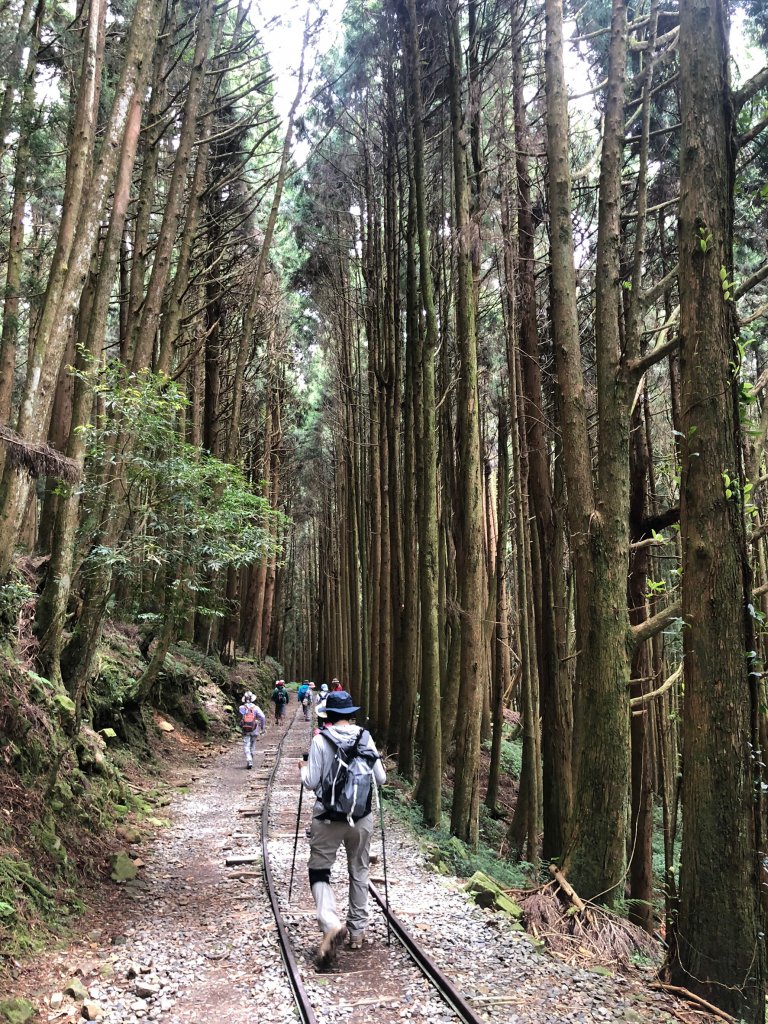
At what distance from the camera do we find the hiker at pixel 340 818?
5.08m

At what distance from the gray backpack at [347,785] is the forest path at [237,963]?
104 cm

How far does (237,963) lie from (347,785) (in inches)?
61.9

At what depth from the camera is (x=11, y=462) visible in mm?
6621

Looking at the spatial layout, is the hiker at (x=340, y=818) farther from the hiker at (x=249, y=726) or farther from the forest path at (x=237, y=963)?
the hiker at (x=249, y=726)

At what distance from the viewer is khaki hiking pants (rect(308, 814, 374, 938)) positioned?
16.7 ft

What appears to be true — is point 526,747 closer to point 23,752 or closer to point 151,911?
point 151,911

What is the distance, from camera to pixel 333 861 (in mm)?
5164

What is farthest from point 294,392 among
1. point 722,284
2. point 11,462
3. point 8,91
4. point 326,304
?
point 722,284

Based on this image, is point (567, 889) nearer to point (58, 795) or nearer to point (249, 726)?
point (58, 795)

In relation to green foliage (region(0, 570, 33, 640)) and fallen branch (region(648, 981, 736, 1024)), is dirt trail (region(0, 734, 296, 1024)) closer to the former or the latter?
fallen branch (region(648, 981, 736, 1024))

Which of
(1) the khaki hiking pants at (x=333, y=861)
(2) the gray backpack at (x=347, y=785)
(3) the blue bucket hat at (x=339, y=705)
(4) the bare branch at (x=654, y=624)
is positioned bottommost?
(1) the khaki hiking pants at (x=333, y=861)

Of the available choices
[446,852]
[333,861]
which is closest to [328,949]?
[333,861]

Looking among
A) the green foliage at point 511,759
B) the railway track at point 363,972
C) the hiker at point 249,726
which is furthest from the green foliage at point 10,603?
the green foliage at point 511,759

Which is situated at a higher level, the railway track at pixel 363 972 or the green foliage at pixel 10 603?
the green foliage at pixel 10 603
